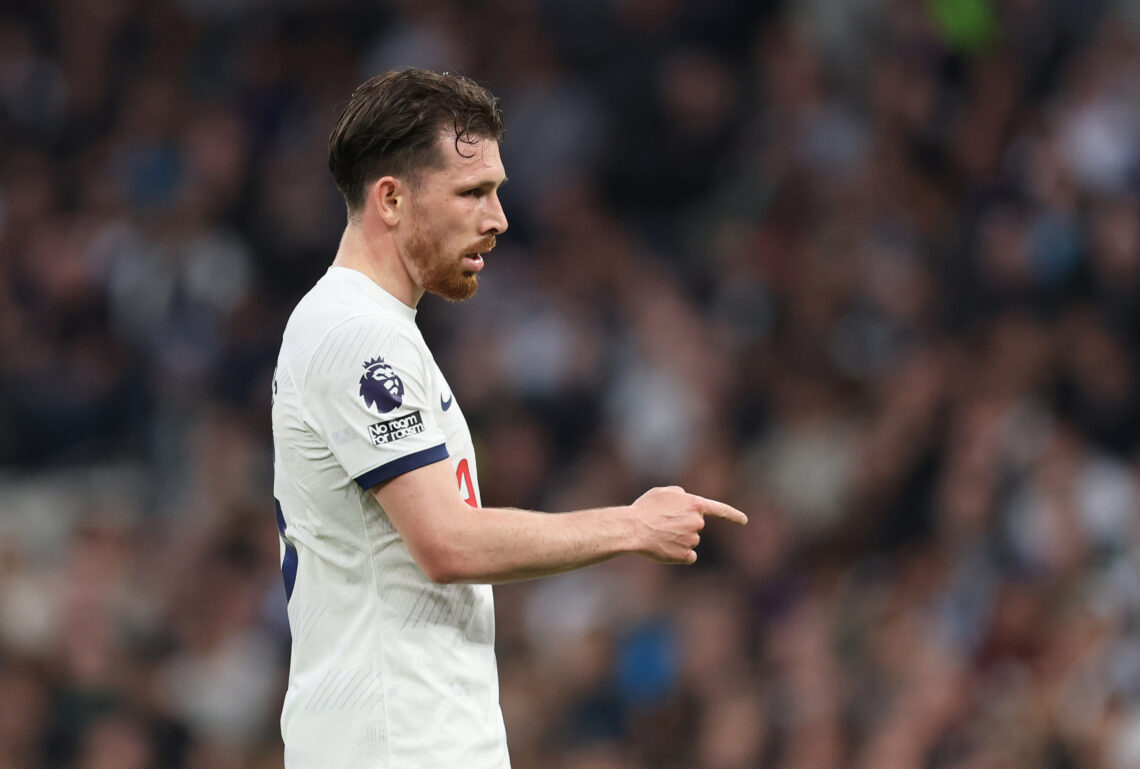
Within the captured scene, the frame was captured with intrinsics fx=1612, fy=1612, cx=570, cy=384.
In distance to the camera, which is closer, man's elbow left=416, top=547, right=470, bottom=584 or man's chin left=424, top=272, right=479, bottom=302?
man's elbow left=416, top=547, right=470, bottom=584

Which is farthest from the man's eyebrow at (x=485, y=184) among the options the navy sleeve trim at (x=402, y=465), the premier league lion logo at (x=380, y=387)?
the navy sleeve trim at (x=402, y=465)

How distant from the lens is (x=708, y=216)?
970cm

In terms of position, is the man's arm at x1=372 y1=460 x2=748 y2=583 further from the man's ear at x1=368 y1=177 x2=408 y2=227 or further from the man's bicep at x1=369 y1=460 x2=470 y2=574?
the man's ear at x1=368 y1=177 x2=408 y2=227

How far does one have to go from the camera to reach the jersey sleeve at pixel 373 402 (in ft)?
10.0

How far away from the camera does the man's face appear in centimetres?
330

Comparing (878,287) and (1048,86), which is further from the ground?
(1048,86)

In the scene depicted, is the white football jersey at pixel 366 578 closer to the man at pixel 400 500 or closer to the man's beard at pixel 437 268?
the man at pixel 400 500

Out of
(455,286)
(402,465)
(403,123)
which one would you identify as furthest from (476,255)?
(402,465)

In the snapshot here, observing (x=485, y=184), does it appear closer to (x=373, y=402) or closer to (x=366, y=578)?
(x=373, y=402)

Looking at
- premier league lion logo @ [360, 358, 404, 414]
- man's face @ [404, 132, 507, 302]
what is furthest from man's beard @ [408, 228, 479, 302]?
premier league lion logo @ [360, 358, 404, 414]

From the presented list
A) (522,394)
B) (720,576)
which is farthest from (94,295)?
(720,576)

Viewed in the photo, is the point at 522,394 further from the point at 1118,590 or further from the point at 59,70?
the point at 59,70

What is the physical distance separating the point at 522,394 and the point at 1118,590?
351 cm

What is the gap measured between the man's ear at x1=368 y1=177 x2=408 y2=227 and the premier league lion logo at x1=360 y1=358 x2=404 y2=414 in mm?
365
